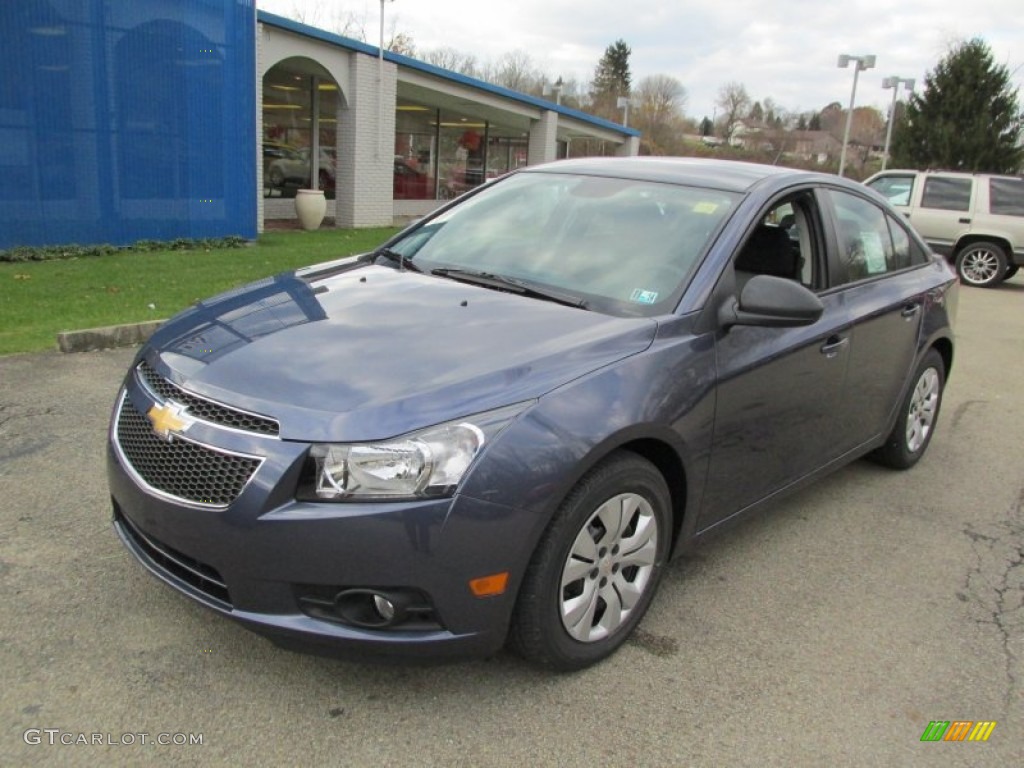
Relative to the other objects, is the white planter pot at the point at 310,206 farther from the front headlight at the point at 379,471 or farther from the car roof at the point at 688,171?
the front headlight at the point at 379,471

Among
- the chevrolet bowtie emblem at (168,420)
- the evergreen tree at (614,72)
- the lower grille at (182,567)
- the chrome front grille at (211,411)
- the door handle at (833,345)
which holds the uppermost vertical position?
the evergreen tree at (614,72)

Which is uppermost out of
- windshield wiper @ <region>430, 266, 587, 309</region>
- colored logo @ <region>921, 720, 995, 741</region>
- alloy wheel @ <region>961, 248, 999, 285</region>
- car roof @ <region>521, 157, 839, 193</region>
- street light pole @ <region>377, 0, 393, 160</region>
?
street light pole @ <region>377, 0, 393, 160</region>

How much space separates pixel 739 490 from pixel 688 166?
5.21 feet

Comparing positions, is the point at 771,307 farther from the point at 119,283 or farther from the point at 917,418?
the point at 119,283

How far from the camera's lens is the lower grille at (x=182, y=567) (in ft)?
8.09

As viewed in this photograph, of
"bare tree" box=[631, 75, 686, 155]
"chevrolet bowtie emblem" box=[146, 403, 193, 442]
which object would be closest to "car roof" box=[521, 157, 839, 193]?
"chevrolet bowtie emblem" box=[146, 403, 193, 442]

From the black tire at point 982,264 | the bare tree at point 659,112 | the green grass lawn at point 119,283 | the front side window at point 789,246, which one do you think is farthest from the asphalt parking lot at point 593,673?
the bare tree at point 659,112

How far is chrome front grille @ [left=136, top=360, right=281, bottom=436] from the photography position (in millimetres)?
2377

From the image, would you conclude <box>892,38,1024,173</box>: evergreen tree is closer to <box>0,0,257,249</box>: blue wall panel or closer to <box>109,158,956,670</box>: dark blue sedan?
<box>0,0,257,249</box>: blue wall panel

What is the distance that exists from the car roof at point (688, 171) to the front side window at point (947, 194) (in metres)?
11.9

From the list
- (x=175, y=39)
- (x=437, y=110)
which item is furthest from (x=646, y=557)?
(x=437, y=110)

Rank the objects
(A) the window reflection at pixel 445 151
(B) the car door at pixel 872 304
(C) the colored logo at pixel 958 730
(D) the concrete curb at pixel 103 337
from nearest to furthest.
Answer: (C) the colored logo at pixel 958 730 → (B) the car door at pixel 872 304 → (D) the concrete curb at pixel 103 337 → (A) the window reflection at pixel 445 151

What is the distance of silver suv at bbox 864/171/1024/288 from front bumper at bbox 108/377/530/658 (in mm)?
13902

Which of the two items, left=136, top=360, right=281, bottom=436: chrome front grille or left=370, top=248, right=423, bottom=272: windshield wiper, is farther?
left=370, top=248, right=423, bottom=272: windshield wiper
